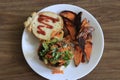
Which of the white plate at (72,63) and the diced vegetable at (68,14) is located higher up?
the diced vegetable at (68,14)

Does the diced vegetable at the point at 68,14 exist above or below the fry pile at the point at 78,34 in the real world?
above

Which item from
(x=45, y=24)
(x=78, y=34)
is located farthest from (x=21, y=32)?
(x=78, y=34)

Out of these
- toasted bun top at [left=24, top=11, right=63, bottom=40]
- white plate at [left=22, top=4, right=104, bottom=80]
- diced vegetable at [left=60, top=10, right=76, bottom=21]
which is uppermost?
diced vegetable at [left=60, top=10, right=76, bottom=21]

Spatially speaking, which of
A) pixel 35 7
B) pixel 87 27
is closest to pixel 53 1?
pixel 35 7

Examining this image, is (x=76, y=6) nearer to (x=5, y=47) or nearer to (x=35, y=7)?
(x=35, y=7)

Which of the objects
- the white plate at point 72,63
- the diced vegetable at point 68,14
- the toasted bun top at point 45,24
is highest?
the diced vegetable at point 68,14

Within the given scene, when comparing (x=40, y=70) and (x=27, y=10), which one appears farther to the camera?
(x=27, y=10)
